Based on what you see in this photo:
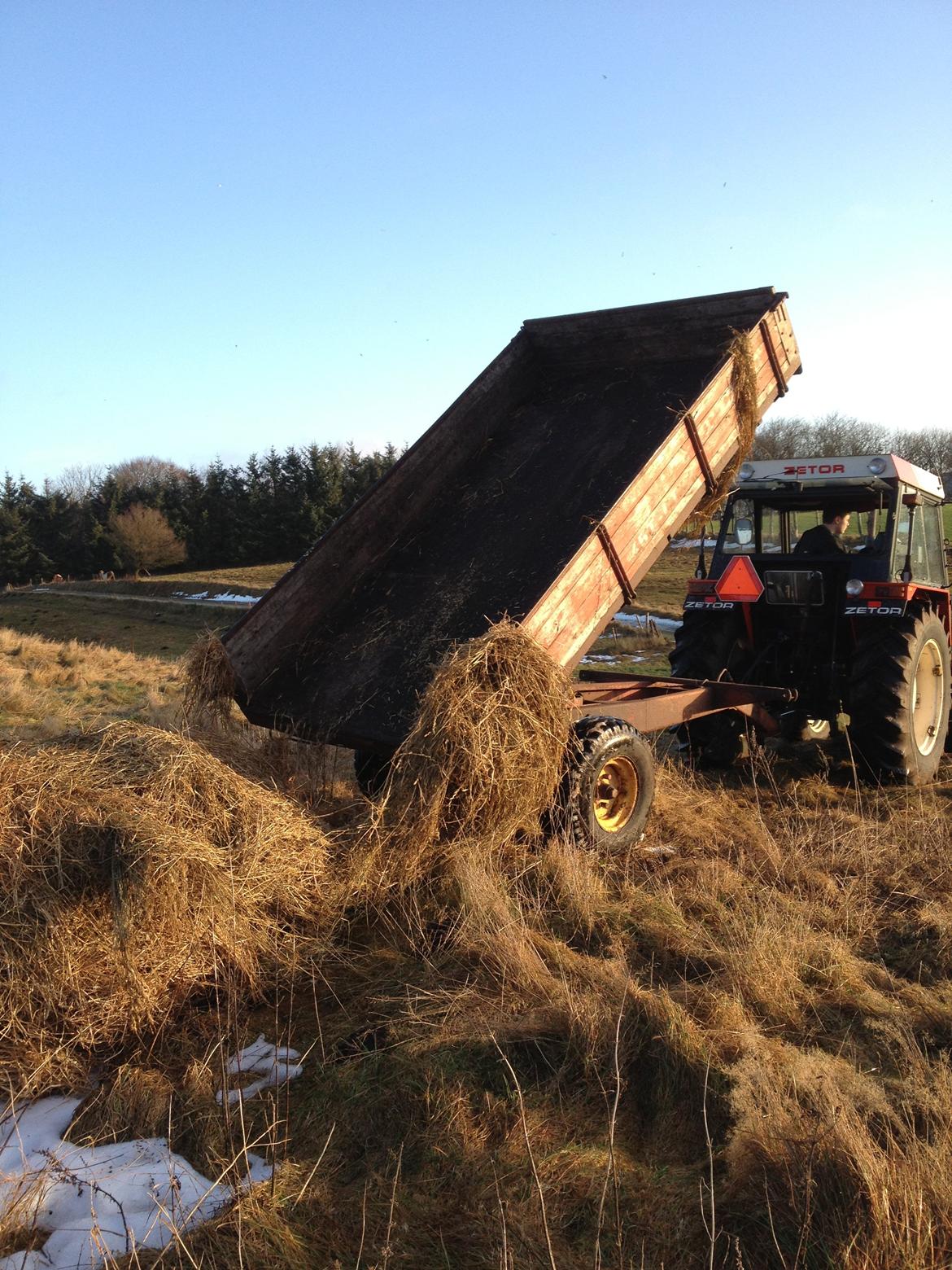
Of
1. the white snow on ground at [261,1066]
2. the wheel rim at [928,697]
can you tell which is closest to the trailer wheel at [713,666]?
the wheel rim at [928,697]

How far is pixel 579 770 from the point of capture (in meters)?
4.73

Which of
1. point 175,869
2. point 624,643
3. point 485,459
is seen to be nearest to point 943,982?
point 175,869

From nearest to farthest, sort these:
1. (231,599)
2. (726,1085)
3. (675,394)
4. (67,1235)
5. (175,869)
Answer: (67,1235) < (726,1085) < (175,869) < (675,394) < (231,599)

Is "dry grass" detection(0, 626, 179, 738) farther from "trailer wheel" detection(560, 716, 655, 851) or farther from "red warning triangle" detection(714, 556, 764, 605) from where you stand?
"red warning triangle" detection(714, 556, 764, 605)

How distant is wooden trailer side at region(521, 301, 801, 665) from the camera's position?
4.83m

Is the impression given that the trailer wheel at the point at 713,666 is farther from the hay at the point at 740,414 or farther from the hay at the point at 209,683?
the hay at the point at 209,683

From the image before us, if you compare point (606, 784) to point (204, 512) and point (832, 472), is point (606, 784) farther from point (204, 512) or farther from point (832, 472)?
point (204, 512)

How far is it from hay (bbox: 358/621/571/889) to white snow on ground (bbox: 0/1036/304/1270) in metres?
1.43

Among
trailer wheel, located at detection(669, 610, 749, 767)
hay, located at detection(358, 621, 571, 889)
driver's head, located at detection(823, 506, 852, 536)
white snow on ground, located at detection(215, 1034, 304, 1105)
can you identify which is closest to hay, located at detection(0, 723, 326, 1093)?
white snow on ground, located at detection(215, 1034, 304, 1105)

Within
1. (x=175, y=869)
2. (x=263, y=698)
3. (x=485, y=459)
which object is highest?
(x=485, y=459)

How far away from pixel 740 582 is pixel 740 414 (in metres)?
1.91

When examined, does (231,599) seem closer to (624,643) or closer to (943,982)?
(624,643)

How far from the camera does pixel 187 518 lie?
1956 inches

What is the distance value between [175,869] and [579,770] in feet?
6.83
